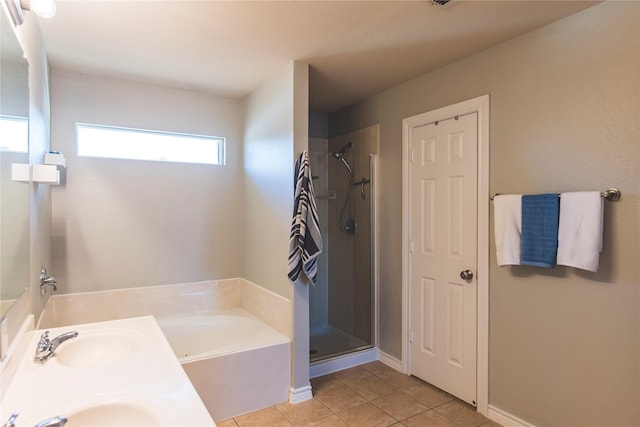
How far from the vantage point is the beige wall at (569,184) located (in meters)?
1.77

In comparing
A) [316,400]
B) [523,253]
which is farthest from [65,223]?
[523,253]

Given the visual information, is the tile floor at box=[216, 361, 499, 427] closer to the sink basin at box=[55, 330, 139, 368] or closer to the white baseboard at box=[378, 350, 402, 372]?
the white baseboard at box=[378, 350, 402, 372]

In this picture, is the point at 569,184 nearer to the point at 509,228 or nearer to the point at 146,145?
the point at 509,228

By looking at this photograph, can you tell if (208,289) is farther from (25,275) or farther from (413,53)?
(413,53)

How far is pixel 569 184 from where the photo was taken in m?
1.97

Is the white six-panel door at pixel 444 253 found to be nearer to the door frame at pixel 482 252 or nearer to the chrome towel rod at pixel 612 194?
the door frame at pixel 482 252

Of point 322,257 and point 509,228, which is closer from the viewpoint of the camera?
point 509,228

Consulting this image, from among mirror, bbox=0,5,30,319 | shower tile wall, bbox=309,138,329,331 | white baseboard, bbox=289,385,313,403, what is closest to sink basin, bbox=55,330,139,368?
mirror, bbox=0,5,30,319

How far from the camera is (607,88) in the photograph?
1835 millimetres

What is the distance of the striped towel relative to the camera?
8.49 feet

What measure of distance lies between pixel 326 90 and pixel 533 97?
1675 mm

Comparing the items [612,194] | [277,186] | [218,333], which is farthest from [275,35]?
[218,333]

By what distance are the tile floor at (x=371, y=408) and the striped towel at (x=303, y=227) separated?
0.91 m

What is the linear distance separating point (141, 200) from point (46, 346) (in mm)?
1866
